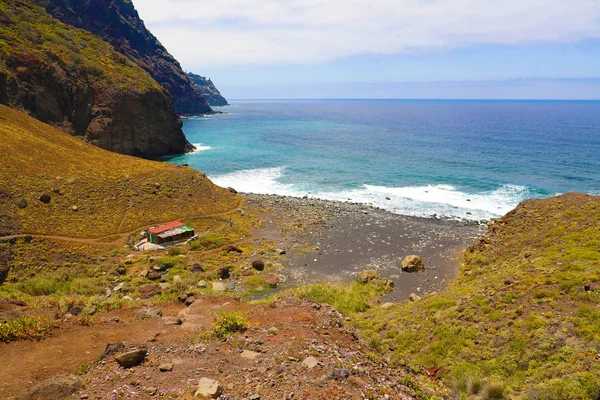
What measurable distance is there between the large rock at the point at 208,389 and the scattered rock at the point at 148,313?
10203 millimetres

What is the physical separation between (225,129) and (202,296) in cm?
14289

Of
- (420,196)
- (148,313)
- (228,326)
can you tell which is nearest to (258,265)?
(148,313)

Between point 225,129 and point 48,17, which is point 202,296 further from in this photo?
point 225,129

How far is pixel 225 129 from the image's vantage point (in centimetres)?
16062

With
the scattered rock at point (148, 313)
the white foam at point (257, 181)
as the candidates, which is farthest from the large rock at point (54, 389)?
the white foam at point (257, 181)

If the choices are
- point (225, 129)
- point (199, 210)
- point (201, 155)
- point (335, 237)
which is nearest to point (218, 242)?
point (199, 210)

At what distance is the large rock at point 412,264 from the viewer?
35.8 metres

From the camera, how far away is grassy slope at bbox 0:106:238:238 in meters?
36.7

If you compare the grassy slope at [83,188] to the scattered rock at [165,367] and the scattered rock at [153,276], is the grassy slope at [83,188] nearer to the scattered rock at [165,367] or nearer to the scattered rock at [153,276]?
the scattered rock at [153,276]

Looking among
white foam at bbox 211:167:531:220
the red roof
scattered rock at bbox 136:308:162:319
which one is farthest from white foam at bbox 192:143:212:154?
scattered rock at bbox 136:308:162:319

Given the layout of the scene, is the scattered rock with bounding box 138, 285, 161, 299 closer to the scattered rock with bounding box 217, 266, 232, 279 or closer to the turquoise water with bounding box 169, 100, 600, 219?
the scattered rock with bounding box 217, 266, 232, 279

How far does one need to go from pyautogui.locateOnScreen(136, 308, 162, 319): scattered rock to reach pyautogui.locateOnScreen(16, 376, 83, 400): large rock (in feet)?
27.6

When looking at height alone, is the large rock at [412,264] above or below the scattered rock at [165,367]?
below

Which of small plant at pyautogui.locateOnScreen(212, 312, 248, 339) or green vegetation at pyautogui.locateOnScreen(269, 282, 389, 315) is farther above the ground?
small plant at pyautogui.locateOnScreen(212, 312, 248, 339)
